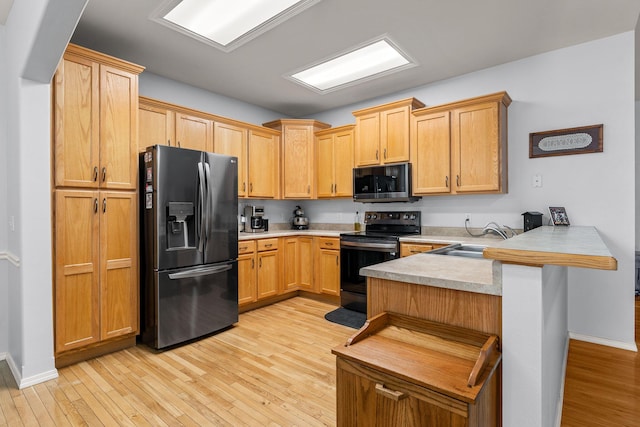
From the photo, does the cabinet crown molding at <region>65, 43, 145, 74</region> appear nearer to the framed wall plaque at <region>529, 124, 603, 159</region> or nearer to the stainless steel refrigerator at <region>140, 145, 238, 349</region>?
the stainless steel refrigerator at <region>140, 145, 238, 349</region>

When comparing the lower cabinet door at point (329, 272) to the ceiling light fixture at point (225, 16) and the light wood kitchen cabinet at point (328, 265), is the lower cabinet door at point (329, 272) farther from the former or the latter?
the ceiling light fixture at point (225, 16)

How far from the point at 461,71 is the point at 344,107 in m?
1.67

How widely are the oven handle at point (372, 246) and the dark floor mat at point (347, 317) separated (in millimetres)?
755

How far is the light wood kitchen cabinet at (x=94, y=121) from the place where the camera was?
2398 millimetres

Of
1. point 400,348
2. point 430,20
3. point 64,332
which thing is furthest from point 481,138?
point 64,332

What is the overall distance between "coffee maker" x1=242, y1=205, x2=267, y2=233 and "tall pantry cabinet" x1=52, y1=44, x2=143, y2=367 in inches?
67.1

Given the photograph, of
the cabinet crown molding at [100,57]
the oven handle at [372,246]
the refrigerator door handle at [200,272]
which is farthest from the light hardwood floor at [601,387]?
the cabinet crown molding at [100,57]

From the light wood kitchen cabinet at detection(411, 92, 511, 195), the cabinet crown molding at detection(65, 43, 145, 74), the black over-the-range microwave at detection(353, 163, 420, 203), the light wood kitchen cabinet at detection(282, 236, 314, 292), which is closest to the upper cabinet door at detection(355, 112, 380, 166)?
the black over-the-range microwave at detection(353, 163, 420, 203)

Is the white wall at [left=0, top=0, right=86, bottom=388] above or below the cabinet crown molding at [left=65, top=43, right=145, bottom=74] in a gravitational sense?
below

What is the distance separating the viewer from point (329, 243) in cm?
412

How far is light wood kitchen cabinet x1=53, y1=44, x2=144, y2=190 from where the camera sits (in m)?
2.40

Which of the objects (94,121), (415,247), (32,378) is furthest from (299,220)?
(32,378)

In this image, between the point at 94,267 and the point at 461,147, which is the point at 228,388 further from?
the point at 461,147

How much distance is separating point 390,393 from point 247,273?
9.40 feet
